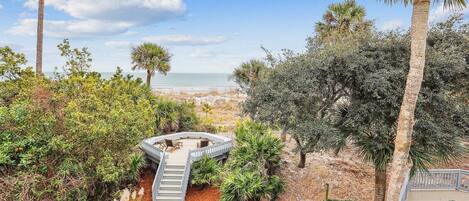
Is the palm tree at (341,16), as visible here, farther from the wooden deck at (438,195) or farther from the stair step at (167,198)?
the stair step at (167,198)

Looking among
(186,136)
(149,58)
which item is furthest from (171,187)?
(149,58)

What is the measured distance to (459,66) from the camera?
10.1m

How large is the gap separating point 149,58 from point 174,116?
958 centimetres

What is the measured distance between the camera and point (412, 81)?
302 inches

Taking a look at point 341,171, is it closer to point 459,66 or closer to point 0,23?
point 459,66

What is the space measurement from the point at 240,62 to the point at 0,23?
735 inches

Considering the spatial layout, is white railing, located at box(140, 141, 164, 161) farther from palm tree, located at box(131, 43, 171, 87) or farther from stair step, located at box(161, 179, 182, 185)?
palm tree, located at box(131, 43, 171, 87)

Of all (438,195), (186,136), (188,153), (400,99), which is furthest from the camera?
(186,136)

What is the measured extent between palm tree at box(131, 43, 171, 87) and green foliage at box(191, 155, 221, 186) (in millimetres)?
15114

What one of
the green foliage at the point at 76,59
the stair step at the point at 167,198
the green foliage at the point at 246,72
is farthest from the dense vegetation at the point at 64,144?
the green foliage at the point at 246,72

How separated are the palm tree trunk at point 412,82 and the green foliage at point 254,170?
6004mm

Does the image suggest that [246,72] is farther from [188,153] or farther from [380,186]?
[380,186]

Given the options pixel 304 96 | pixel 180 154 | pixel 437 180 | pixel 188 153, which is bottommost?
pixel 180 154

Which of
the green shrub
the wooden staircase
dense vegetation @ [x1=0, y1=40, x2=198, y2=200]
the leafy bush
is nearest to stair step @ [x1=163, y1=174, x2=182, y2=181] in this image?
the wooden staircase
